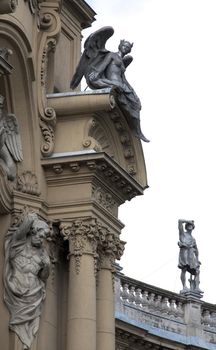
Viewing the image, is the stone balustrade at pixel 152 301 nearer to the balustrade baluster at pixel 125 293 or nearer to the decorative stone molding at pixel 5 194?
the balustrade baluster at pixel 125 293

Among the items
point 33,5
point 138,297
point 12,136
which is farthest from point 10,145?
point 138,297

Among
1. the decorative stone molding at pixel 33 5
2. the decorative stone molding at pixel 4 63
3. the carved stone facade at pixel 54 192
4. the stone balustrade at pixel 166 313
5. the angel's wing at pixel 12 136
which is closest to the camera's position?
the decorative stone molding at pixel 4 63

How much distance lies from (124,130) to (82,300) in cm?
269

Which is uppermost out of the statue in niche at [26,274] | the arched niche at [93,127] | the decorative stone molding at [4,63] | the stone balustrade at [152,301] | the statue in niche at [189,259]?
the statue in niche at [189,259]

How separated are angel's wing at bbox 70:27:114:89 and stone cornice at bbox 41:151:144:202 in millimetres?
1362

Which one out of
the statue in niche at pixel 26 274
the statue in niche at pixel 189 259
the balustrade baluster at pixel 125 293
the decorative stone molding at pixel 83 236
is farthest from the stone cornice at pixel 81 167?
the statue in niche at pixel 189 259

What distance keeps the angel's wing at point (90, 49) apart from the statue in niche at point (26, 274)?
2.52m

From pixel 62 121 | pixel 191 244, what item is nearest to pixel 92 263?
pixel 62 121

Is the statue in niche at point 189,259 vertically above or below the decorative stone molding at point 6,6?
above

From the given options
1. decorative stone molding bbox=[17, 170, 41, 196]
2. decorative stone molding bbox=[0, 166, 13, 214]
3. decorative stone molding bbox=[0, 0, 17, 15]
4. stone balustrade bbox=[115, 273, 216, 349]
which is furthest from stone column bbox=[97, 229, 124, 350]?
stone balustrade bbox=[115, 273, 216, 349]

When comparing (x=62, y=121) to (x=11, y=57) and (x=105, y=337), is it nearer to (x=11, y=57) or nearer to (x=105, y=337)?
(x=11, y=57)

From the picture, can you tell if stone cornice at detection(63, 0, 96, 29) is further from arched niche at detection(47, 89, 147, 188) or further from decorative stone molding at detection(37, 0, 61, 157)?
arched niche at detection(47, 89, 147, 188)

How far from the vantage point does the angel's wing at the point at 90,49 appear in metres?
21.5

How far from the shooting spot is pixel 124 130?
2153 centimetres
